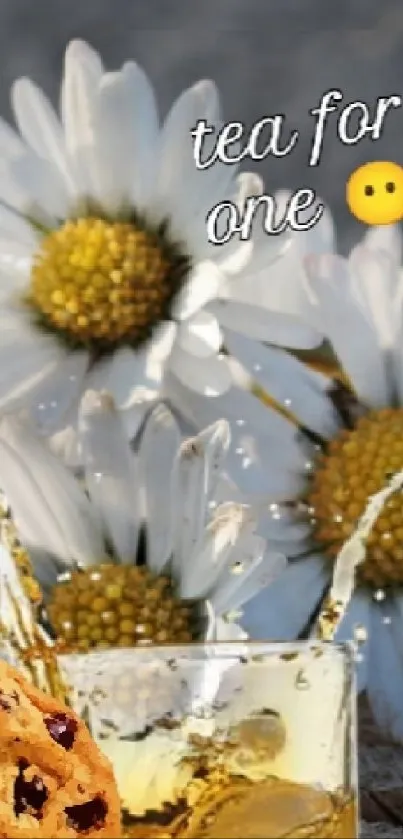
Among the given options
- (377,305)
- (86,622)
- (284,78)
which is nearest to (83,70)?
(284,78)

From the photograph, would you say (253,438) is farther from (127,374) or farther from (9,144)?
(9,144)

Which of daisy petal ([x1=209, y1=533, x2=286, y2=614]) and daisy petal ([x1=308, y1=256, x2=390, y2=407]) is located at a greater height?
daisy petal ([x1=308, y1=256, x2=390, y2=407])

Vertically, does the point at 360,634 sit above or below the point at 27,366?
below

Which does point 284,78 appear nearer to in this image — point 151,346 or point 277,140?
point 277,140

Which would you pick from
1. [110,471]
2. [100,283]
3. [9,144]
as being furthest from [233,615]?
[9,144]

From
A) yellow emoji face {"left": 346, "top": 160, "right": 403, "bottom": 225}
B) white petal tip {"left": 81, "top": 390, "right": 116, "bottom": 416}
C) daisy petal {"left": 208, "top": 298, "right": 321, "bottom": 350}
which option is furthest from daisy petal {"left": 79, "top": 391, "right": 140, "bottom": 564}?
yellow emoji face {"left": 346, "top": 160, "right": 403, "bottom": 225}

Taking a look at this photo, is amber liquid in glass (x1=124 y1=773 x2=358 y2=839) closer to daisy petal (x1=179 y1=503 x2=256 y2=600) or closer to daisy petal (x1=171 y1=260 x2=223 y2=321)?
daisy petal (x1=179 y1=503 x2=256 y2=600)
